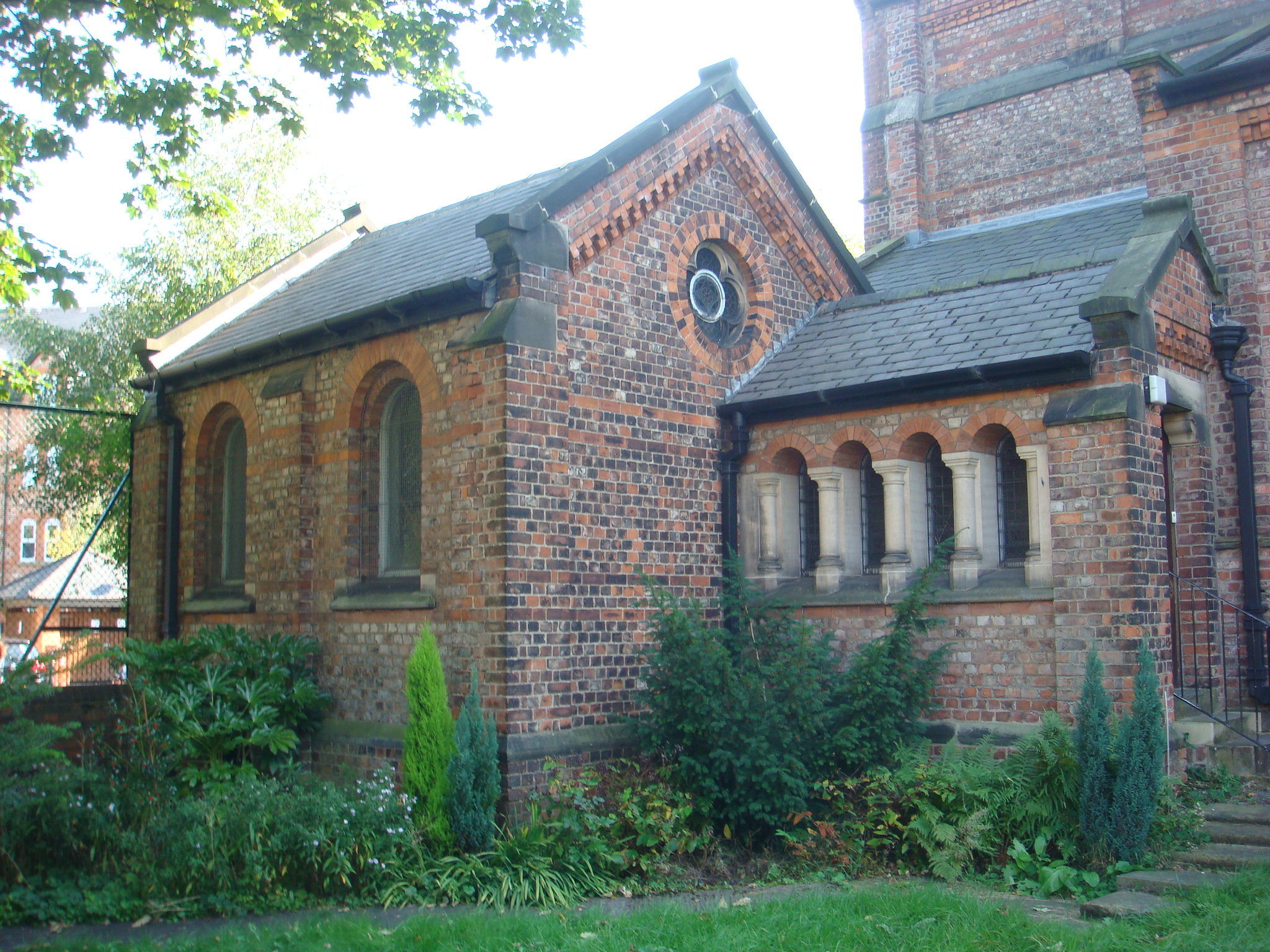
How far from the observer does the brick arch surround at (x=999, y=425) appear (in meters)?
10.5

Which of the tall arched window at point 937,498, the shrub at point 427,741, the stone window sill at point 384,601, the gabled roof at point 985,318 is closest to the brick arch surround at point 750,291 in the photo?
the gabled roof at point 985,318

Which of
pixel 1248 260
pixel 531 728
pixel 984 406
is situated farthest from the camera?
pixel 1248 260

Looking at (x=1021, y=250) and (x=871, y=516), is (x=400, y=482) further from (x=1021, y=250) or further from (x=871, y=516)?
(x=1021, y=250)

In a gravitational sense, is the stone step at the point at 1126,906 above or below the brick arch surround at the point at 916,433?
below

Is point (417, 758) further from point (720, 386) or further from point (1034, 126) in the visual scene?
point (1034, 126)

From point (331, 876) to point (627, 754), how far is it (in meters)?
3.20

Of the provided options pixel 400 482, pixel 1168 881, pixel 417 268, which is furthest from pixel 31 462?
pixel 1168 881

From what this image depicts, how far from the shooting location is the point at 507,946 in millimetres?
6941

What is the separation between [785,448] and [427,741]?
512 cm

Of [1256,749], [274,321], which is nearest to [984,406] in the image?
[1256,749]

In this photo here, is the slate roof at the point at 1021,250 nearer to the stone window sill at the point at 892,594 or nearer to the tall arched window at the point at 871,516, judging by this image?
the tall arched window at the point at 871,516

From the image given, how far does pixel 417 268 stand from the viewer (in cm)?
1324

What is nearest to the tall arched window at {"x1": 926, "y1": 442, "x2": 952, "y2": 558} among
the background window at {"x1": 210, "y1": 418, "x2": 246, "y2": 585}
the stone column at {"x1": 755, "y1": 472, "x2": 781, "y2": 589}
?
the stone column at {"x1": 755, "y1": 472, "x2": 781, "y2": 589}

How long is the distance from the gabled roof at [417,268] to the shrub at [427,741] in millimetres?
3477
